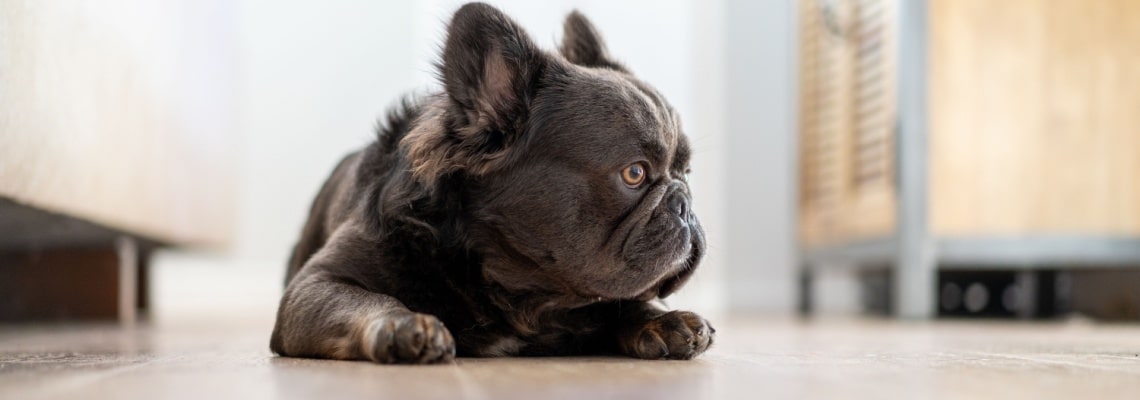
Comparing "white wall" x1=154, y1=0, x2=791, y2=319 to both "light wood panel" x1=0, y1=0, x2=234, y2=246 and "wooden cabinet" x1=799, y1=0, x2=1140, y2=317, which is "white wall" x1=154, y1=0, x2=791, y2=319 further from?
"wooden cabinet" x1=799, y1=0, x2=1140, y2=317

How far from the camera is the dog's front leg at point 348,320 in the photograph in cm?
163

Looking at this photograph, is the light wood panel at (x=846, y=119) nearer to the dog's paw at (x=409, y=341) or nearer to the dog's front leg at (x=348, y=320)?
the dog's front leg at (x=348, y=320)

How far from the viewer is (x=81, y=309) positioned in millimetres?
4438

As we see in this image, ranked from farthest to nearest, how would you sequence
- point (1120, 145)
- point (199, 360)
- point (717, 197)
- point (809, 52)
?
1. point (717, 197)
2. point (809, 52)
3. point (1120, 145)
4. point (199, 360)

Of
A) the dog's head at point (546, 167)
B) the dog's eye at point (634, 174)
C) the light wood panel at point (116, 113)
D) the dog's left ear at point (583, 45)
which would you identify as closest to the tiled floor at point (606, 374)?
the dog's head at point (546, 167)

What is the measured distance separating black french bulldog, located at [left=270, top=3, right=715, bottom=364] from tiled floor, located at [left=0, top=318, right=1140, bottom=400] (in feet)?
0.43

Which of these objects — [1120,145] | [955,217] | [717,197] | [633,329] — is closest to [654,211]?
[633,329]

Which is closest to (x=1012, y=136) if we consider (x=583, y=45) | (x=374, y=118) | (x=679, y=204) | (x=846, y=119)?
(x=846, y=119)

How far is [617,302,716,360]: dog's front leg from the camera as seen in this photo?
1907mm

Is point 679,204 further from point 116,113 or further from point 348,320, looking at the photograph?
point 116,113

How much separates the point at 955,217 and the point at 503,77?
2.92 metres

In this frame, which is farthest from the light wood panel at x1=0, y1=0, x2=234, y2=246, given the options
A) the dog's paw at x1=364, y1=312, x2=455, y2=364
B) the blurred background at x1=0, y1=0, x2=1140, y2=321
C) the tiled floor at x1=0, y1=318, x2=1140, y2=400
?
the dog's paw at x1=364, y1=312, x2=455, y2=364

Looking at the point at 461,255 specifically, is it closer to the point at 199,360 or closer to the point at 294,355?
the point at 294,355

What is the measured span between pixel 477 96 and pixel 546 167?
0.17m
